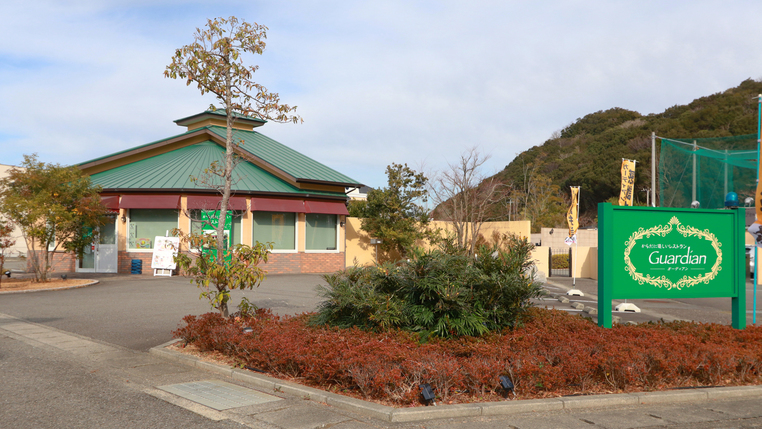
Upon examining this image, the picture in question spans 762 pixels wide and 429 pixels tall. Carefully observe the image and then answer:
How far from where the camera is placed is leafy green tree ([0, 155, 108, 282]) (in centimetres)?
1625

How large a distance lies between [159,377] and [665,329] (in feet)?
23.4

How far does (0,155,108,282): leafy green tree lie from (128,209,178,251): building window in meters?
3.08

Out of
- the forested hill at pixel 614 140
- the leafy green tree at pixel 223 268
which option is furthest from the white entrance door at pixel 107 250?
the forested hill at pixel 614 140

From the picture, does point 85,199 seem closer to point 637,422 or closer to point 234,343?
point 234,343

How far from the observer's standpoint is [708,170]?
1631 centimetres

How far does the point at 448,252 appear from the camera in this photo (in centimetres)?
810

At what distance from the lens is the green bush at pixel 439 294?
6992 millimetres

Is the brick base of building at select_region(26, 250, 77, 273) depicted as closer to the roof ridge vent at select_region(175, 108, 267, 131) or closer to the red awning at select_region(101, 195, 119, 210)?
the red awning at select_region(101, 195, 119, 210)

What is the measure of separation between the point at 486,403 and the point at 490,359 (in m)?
0.63

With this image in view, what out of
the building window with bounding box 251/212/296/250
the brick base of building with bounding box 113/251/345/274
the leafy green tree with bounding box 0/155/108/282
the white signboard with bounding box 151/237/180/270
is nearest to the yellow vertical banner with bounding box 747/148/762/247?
the brick base of building with bounding box 113/251/345/274

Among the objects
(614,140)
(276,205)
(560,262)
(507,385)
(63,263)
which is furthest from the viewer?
(614,140)

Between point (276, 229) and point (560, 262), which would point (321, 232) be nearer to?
point (276, 229)

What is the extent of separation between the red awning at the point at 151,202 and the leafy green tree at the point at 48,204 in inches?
94.7

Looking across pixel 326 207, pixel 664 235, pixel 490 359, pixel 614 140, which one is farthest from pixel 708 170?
pixel 614 140
